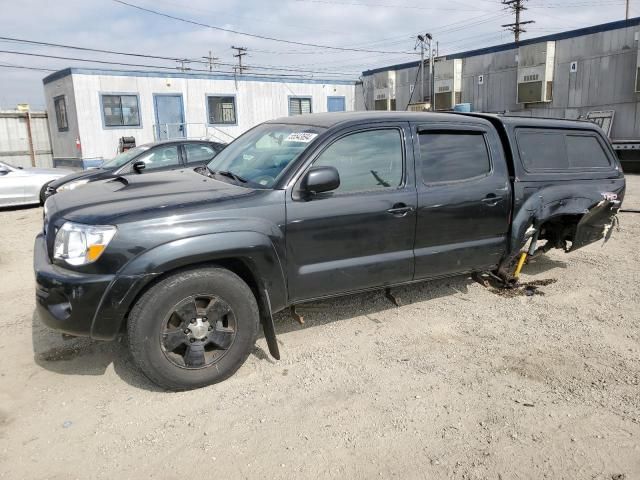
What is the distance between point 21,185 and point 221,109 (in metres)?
13.5

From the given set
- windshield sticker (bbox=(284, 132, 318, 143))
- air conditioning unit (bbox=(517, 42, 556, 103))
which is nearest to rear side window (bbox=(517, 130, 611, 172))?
windshield sticker (bbox=(284, 132, 318, 143))

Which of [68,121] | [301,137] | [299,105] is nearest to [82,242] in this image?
[301,137]

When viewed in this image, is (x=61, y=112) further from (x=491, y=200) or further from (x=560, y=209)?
(x=560, y=209)

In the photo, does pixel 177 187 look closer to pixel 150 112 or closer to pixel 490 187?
pixel 490 187

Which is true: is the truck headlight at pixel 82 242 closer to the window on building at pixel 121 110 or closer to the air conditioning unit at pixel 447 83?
the window on building at pixel 121 110

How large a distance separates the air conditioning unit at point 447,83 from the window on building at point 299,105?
6.44 meters

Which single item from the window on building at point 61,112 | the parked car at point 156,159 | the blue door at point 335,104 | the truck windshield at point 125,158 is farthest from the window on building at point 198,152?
the blue door at point 335,104

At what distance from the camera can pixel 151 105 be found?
21625mm

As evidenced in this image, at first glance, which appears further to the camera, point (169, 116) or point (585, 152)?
point (169, 116)

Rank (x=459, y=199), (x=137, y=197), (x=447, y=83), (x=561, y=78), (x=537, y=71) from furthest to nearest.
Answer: (x=447, y=83)
(x=537, y=71)
(x=561, y=78)
(x=459, y=199)
(x=137, y=197)

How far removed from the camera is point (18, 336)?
166 inches

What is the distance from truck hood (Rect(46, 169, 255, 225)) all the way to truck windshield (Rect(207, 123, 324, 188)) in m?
0.21

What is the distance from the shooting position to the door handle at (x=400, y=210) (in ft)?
13.0

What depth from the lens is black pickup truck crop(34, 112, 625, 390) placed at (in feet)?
10.3
